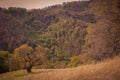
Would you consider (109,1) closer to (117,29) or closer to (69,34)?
(117,29)

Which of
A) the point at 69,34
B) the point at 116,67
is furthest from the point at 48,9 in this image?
the point at 116,67

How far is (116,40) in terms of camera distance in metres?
5.51

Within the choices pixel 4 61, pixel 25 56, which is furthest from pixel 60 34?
pixel 4 61

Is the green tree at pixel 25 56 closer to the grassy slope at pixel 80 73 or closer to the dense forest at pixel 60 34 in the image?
the dense forest at pixel 60 34

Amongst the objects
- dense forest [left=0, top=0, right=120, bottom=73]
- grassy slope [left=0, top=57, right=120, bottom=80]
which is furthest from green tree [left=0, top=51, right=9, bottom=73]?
grassy slope [left=0, top=57, right=120, bottom=80]

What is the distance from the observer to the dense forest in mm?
4596

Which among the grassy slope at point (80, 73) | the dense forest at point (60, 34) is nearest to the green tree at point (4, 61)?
the dense forest at point (60, 34)

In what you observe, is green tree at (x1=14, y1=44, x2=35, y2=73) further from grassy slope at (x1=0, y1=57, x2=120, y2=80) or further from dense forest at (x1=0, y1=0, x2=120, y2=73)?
grassy slope at (x1=0, y1=57, x2=120, y2=80)

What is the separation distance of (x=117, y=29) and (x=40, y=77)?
2388 mm

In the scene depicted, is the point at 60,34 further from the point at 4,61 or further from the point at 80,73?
the point at 4,61

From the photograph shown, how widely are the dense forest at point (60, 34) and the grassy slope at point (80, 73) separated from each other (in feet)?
0.41

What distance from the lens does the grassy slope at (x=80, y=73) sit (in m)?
4.47

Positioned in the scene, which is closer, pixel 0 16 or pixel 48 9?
pixel 0 16

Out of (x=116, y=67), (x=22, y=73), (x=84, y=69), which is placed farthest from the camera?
(x=116, y=67)
